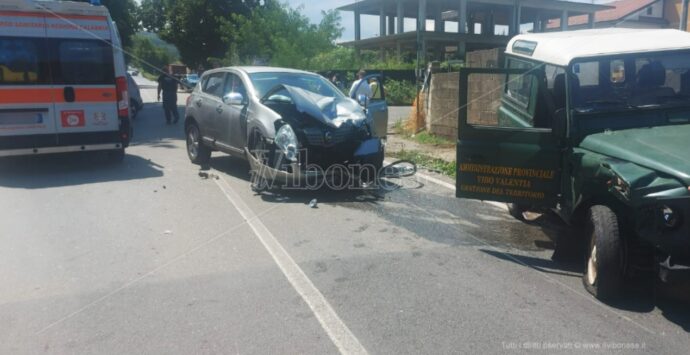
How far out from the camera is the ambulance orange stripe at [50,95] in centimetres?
915

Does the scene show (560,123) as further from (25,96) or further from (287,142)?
(25,96)

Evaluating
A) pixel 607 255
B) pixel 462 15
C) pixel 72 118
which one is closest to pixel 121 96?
pixel 72 118

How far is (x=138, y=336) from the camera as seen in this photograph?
379cm

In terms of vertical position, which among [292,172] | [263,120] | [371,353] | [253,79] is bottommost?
[371,353]

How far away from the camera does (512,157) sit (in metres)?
5.29

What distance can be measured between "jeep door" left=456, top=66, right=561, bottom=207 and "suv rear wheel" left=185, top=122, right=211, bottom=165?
19.7 ft

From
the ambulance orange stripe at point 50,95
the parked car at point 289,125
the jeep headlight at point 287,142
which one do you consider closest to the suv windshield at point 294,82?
the parked car at point 289,125

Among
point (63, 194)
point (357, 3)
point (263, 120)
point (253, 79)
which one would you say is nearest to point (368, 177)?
point (263, 120)

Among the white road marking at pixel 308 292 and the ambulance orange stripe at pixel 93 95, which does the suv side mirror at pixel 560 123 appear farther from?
the ambulance orange stripe at pixel 93 95

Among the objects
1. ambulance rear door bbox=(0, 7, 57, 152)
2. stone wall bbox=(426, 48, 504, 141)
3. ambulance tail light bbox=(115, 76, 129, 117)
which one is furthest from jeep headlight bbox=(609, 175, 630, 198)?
ambulance rear door bbox=(0, 7, 57, 152)

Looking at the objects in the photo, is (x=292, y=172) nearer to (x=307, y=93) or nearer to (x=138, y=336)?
(x=307, y=93)

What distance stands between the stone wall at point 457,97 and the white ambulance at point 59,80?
6.54m

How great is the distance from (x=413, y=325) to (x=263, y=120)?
185 inches

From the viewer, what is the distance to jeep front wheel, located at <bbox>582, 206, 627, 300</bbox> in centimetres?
408
